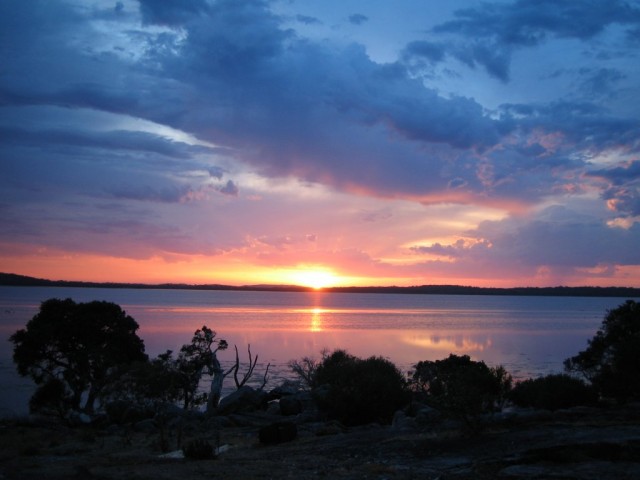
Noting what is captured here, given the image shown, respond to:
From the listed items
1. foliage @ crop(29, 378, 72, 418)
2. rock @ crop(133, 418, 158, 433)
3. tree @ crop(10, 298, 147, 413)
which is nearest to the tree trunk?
rock @ crop(133, 418, 158, 433)

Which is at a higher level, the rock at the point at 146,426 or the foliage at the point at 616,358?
the foliage at the point at 616,358

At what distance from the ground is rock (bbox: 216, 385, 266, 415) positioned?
8941mm

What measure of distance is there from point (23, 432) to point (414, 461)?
18946 millimetres

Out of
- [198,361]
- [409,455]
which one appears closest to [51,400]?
[198,361]

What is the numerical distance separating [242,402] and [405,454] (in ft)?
56.0

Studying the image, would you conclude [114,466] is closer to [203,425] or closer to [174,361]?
[174,361]

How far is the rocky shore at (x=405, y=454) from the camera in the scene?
12.7 metres

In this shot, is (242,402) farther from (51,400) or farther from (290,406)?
(51,400)

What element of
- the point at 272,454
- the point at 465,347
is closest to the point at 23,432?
the point at 272,454

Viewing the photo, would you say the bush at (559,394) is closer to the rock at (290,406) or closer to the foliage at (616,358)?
the foliage at (616,358)

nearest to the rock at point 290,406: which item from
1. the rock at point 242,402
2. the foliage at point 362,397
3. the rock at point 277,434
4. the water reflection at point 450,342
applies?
the foliage at point 362,397

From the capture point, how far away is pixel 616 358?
2438 cm

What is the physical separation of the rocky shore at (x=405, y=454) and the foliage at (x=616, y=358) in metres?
3.27

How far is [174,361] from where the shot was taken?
23.7 m
